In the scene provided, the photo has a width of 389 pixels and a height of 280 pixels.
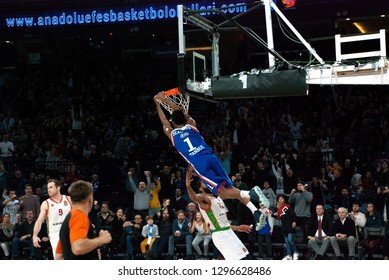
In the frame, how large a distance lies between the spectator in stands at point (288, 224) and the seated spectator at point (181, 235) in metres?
2.27

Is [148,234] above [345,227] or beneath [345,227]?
beneath

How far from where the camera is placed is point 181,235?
20484mm

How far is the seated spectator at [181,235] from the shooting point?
2038 cm

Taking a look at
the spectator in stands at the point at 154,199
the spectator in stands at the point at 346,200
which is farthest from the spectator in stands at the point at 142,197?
the spectator in stands at the point at 346,200

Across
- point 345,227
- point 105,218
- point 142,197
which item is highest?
point 142,197

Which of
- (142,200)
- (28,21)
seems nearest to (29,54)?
(28,21)

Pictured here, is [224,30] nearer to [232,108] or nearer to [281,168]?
[281,168]

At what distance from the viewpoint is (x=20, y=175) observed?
24.7 meters

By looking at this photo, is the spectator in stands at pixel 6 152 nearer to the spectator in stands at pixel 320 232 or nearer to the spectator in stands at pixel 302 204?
the spectator in stands at pixel 302 204

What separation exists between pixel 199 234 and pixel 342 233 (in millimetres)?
3470

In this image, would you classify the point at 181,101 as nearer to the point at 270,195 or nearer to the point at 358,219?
the point at 358,219

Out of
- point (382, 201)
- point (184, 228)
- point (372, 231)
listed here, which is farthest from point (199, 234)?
point (382, 201)

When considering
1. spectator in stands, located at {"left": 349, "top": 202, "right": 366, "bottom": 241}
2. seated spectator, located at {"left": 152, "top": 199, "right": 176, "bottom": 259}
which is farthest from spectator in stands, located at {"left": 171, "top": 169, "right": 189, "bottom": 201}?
spectator in stands, located at {"left": 349, "top": 202, "right": 366, "bottom": 241}
